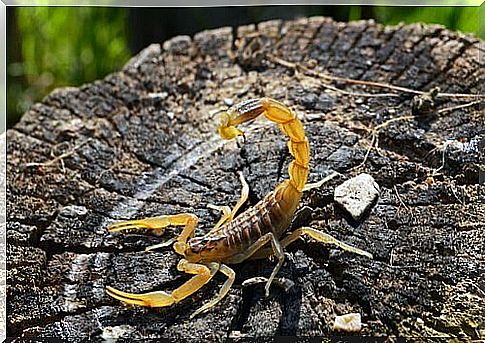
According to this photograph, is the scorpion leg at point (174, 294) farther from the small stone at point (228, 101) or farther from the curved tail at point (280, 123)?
the small stone at point (228, 101)

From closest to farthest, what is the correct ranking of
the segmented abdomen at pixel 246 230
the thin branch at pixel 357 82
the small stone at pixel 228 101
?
the segmented abdomen at pixel 246 230, the thin branch at pixel 357 82, the small stone at pixel 228 101

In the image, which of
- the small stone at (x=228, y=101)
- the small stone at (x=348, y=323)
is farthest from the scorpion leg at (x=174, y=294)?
the small stone at (x=228, y=101)

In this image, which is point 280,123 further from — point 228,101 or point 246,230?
point 228,101

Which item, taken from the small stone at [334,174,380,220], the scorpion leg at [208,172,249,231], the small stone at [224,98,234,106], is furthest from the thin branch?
the scorpion leg at [208,172,249,231]

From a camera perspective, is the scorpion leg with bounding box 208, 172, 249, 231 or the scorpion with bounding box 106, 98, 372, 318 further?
the scorpion leg with bounding box 208, 172, 249, 231

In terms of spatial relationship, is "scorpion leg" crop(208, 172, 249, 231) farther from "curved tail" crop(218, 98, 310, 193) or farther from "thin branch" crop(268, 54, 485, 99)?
"thin branch" crop(268, 54, 485, 99)

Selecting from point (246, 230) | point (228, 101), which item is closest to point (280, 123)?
point (246, 230)

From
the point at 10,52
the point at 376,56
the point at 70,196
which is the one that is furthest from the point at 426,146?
the point at 10,52
